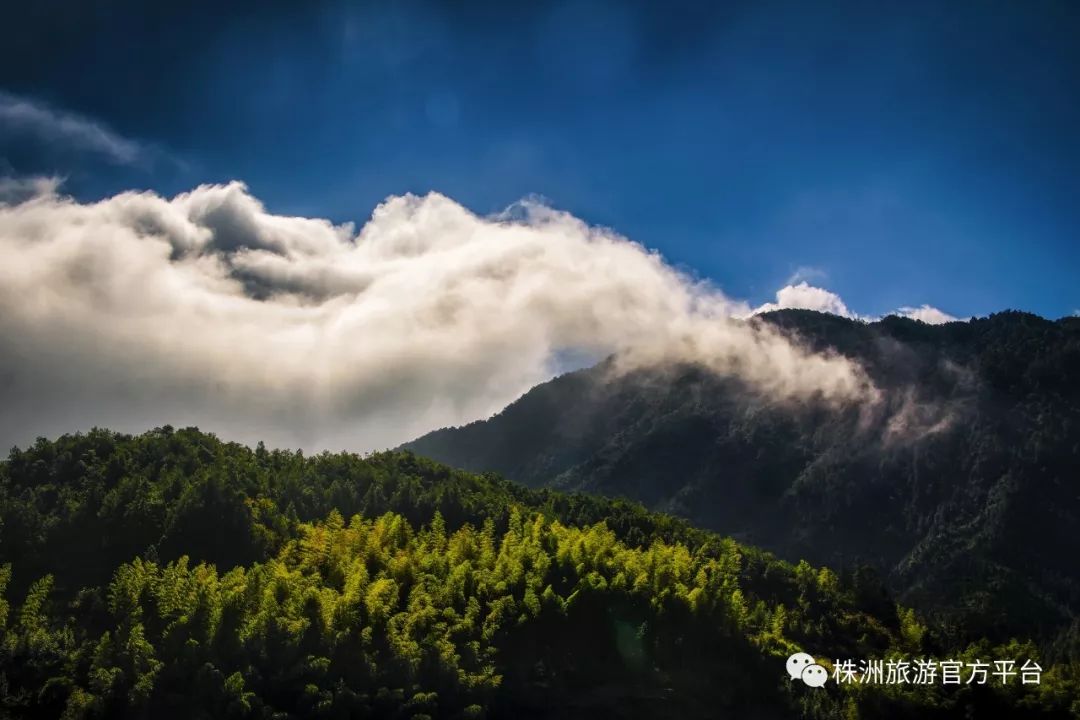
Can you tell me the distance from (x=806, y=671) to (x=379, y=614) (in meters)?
30.9

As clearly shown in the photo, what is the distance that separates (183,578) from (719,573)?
149 ft

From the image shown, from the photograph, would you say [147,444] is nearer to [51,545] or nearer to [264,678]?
[51,545]

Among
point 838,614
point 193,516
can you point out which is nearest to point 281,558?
point 193,516

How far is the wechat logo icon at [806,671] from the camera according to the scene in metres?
60.6

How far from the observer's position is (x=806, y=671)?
200 feet

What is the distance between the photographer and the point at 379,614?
53.2m

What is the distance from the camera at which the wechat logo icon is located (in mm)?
60562

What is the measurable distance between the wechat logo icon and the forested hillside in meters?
1.14

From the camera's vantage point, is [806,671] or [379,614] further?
[806,671]

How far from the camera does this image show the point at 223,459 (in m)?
95.2

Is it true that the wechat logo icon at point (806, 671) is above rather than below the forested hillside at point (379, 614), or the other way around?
below

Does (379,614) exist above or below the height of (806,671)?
above

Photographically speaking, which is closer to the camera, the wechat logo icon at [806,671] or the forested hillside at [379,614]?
the forested hillside at [379,614]

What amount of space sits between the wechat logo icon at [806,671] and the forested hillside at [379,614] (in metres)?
1.14
